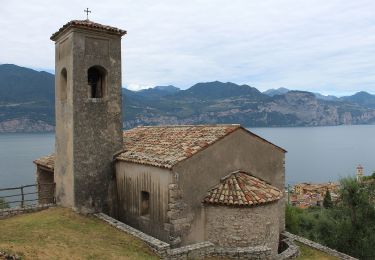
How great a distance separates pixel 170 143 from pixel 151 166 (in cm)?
195

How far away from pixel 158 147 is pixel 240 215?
4.99m

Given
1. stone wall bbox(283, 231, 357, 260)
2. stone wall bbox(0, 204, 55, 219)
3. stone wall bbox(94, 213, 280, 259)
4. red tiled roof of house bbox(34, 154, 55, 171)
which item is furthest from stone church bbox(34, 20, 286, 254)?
red tiled roof of house bbox(34, 154, 55, 171)

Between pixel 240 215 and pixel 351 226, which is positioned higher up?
pixel 240 215

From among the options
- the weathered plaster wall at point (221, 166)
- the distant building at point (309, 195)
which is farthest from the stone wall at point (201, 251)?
the distant building at point (309, 195)

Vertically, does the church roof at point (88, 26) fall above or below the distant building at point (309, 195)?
above

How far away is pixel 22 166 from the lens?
369 feet

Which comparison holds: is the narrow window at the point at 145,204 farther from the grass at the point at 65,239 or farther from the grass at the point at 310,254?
the grass at the point at 310,254

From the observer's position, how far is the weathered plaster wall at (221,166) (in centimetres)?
1562

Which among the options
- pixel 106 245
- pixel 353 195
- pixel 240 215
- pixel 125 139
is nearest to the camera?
pixel 106 245

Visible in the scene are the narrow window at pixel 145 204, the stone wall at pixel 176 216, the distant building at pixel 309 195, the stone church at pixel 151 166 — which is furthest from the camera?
the distant building at pixel 309 195

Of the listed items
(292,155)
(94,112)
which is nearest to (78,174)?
(94,112)

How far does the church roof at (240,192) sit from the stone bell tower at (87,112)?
574 centimetres

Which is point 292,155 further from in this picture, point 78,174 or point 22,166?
point 78,174

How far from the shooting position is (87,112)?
59.8 feet
